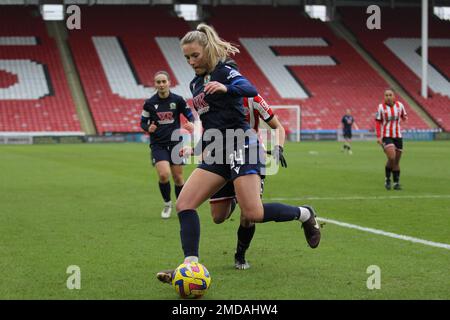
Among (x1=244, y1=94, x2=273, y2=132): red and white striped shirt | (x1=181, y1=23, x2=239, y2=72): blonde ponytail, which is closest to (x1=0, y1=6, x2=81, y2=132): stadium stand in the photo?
(x1=244, y1=94, x2=273, y2=132): red and white striped shirt

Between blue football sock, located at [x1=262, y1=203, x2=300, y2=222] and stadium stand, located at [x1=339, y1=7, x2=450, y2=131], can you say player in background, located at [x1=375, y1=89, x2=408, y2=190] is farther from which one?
stadium stand, located at [x1=339, y1=7, x2=450, y2=131]

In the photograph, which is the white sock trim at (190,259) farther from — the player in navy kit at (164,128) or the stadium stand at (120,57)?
the stadium stand at (120,57)

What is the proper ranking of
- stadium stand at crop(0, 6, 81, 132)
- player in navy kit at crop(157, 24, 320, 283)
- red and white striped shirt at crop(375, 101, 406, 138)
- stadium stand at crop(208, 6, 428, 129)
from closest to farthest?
player in navy kit at crop(157, 24, 320, 283)
red and white striped shirt at crop(375, 101, 406, 138)
stadium stand at crop(0, 6, 81, 132)
stadium stand at crop(208, 6, 428, 129)

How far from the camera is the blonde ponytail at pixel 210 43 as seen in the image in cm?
618

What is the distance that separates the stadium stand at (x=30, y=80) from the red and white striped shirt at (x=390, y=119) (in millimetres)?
31750

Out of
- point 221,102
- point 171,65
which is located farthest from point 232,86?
point 171,65

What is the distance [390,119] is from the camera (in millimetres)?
16375

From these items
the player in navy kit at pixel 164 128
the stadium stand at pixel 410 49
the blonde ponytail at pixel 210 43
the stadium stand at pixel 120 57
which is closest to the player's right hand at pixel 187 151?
the blonde ponytail at pixel 210 43

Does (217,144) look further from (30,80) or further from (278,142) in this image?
(30,80)

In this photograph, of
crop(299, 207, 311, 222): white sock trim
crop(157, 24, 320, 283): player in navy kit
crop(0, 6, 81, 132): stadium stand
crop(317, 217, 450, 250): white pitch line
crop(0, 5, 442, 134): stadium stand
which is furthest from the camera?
crop(0, 5, 442, 134): stadium stand

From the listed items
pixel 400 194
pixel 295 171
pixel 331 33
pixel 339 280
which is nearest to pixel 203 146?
pixel 339 280

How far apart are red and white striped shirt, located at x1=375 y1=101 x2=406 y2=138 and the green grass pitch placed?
4.17 ft

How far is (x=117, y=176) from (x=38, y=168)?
4604mm

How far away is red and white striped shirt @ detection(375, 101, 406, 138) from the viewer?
16.4m
